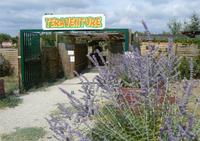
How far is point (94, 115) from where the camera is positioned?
9.14ft

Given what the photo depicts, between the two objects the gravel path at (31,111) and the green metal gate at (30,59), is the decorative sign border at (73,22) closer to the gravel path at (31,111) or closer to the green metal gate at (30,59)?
the green metal gate at (30,59)

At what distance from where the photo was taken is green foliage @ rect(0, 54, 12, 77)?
61.8ft

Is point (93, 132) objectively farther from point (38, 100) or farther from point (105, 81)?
point (38, 100)

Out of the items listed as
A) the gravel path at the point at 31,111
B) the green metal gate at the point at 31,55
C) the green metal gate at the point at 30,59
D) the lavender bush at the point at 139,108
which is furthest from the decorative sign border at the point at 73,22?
the lavender bush at the point at 139,108

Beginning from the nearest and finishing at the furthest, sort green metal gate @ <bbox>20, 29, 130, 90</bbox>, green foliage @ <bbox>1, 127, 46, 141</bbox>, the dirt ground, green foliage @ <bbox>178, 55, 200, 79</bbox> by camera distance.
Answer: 1. green foliage @ <bbox>1, 127, 46, 141</bbox>
2. the dirt ground
3. green metal gate @ <bbox>20, 29, 130, 90</bbox>
4. green foliage @ <bbox>178, 55, 200, 79</bbox>

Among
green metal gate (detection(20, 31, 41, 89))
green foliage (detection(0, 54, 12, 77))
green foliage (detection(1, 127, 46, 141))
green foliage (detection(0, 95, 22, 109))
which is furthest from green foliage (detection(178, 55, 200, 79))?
green foliage (detection(1, 127, 46, 141))

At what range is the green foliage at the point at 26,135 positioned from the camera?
→ 23.5 ft

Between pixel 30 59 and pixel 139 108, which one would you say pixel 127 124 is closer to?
pixel 139 108

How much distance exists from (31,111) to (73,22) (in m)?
6.69

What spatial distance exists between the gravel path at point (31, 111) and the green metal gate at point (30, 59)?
2.75ft

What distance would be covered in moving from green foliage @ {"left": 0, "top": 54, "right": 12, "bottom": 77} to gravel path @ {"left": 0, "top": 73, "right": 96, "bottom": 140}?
17.1 ft

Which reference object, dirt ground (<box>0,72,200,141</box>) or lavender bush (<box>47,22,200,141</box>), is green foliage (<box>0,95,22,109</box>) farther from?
lavender bush (<box>47,22,200,141</box>)

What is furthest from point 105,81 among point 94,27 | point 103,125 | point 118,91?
point 94,27

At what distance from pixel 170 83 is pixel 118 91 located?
0.47m
